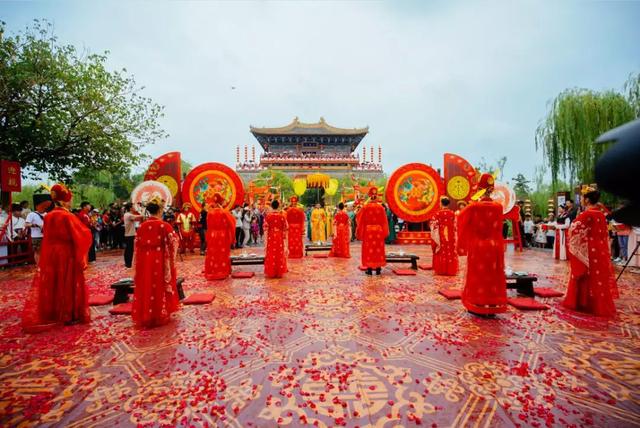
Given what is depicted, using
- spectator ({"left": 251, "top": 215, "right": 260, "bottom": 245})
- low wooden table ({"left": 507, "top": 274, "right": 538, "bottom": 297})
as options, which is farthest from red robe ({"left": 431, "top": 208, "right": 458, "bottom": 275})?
spectator ({"left": 251, "top": 215, "right": 260, "bottom": 245})

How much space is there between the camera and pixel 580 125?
33.0 feet

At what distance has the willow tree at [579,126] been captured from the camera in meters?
9.65

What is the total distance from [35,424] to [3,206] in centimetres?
922

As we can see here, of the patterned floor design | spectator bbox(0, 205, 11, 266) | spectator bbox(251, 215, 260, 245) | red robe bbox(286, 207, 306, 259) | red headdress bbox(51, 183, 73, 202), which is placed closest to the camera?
the patterned floor design

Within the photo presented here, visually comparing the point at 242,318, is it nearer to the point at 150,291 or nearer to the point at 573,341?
the point at 150,291

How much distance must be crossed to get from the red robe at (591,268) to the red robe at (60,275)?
5.54 metres

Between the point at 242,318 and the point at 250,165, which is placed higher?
the point at 250,165

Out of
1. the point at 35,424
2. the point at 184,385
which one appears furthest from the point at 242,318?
the point at 35,424

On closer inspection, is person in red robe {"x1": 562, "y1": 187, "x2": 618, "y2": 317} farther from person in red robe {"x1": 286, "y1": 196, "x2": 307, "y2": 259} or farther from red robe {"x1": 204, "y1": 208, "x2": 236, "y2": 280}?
person in red robe {"x1": 286, "y1": 196, "x2": 307, "y2": 259}

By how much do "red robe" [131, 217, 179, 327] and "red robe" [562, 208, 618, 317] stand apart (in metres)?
4.69

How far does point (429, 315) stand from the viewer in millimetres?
3668

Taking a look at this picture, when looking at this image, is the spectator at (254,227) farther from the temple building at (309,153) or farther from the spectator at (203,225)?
the temple building at (309,153)

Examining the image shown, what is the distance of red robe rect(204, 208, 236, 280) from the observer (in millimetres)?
5871

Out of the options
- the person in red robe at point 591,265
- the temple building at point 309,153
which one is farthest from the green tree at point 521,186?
the person in red robe at point 591,265
